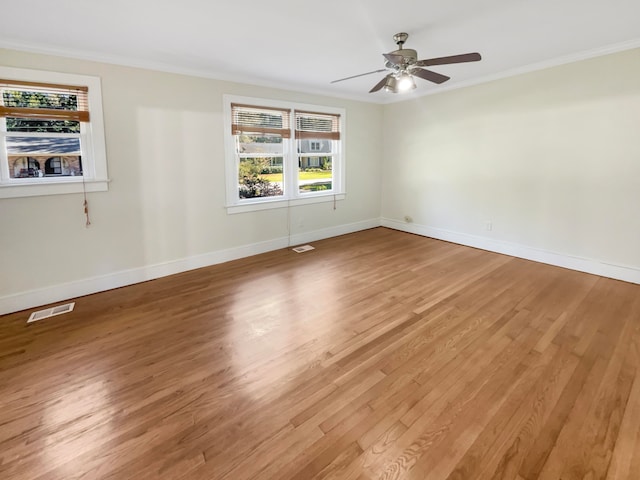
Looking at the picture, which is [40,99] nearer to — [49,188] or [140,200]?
[49,188]

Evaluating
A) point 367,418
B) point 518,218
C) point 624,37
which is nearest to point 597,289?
point 518,218

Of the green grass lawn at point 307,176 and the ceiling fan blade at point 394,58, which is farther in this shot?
the green grass lawn at point 307,176

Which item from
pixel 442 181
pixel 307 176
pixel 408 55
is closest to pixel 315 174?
pixel 307 176

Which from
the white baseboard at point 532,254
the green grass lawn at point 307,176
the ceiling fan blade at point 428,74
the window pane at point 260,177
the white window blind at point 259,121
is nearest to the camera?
the ceiling fan blade at point 428,74

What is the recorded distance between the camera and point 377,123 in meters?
6.21

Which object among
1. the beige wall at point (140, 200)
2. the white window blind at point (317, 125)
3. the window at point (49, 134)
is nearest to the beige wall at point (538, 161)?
the white window blind at point (317, 125)

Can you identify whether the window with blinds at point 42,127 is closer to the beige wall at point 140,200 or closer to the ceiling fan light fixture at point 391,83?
the beige wall at point 140,200

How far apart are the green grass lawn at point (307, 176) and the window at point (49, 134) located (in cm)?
219

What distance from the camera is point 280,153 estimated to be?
196 inches

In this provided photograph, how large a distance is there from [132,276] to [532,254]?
532 cm

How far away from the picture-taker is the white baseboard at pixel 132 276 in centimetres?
321

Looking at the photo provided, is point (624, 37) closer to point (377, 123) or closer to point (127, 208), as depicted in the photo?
point (377, 123)

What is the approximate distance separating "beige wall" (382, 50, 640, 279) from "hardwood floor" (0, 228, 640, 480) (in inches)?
34.4

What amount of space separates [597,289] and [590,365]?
1763 millimetres
